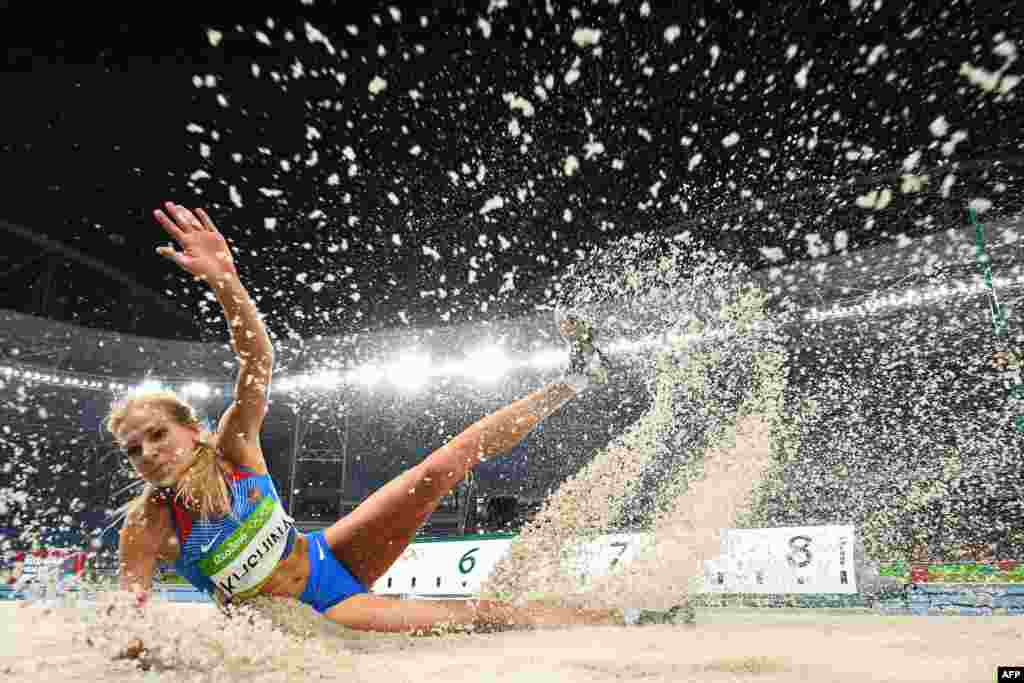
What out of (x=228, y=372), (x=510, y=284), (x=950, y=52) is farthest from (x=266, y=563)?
(x=228, y=372)

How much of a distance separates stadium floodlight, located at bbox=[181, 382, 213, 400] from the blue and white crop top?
1602 centimetres

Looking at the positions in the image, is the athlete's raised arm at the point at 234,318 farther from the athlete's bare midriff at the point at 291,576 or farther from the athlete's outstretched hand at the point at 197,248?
the athlete's bare midriff at the point at 291,576

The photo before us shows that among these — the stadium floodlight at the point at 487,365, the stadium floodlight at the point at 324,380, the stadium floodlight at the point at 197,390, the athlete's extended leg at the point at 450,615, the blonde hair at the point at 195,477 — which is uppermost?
the stadium floodlight at the point at 487,365

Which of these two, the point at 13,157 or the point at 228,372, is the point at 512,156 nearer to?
the point at 13,157

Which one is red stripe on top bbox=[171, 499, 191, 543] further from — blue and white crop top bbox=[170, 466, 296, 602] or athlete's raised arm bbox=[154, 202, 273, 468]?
athlete's raised arm bbox=[154, 202, 273, 468]

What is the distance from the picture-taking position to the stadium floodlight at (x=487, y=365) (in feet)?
51.3

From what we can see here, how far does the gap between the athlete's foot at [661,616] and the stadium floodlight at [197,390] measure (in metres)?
16.3

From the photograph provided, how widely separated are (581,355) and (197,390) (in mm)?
15882

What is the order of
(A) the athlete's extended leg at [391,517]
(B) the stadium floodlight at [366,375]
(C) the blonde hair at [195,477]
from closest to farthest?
1. (C) the blonde hair at [195,477]
2. (A) the athlete's extended leg at [391,517]
3. (B) the stadium floodlight at [366,375]

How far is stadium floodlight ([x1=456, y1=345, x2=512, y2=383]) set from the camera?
15625 millimetres

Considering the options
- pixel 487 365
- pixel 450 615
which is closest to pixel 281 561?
pixel 450 615

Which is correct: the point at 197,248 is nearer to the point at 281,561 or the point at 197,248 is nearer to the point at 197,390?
the point at 281,561

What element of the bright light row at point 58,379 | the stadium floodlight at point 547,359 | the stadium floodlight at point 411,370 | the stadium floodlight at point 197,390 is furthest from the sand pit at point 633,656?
the bright light row at point 58,379

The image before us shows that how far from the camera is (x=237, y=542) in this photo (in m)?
2.76
